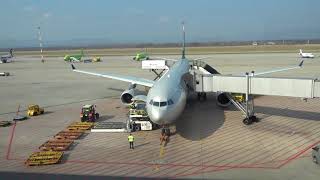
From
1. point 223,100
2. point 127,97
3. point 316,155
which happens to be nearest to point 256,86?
point 223,100

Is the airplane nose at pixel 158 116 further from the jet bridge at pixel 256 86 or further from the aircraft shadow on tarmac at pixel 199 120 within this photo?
the jet bridge at pixel 256 86

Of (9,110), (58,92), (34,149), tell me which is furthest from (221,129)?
(58,92)

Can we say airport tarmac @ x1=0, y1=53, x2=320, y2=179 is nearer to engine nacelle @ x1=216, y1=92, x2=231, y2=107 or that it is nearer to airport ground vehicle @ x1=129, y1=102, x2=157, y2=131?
engine nacelle @ x1=216, y1=92, x2=231, y2=107

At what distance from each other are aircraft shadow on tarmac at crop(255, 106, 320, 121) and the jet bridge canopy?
5.05 m

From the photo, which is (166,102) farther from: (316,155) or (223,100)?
(223,100)

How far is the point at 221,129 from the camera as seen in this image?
1090 inches

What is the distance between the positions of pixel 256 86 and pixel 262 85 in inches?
18.8

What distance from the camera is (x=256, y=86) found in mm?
28078

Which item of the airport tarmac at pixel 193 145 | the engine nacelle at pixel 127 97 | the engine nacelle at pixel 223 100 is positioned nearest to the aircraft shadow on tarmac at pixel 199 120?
the airport tarmac at pixel 193 145

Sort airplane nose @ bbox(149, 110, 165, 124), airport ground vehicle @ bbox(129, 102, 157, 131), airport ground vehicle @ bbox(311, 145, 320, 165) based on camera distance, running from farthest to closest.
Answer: airport ground vehicle @ bbox(129, 102, 157, 131) → airplane nose @ bbox(149, 110, 165, 124) → airport ground vehicle @ bbox(311, 145, 320, 165)

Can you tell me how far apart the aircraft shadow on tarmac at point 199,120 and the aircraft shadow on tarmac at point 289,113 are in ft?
12.1

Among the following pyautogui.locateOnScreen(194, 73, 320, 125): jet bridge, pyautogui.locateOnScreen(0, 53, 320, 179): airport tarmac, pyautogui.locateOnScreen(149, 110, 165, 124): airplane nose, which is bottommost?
pyautogui.locateOnScreen(0, 53, 320, 179): airport tarmac

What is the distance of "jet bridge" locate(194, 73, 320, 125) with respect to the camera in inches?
999

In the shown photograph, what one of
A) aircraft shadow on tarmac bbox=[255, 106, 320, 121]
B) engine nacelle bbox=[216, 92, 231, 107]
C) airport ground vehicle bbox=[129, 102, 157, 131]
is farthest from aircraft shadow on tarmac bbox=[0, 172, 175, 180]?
engine nacelle bbox=[216, 92, 231, 107]
